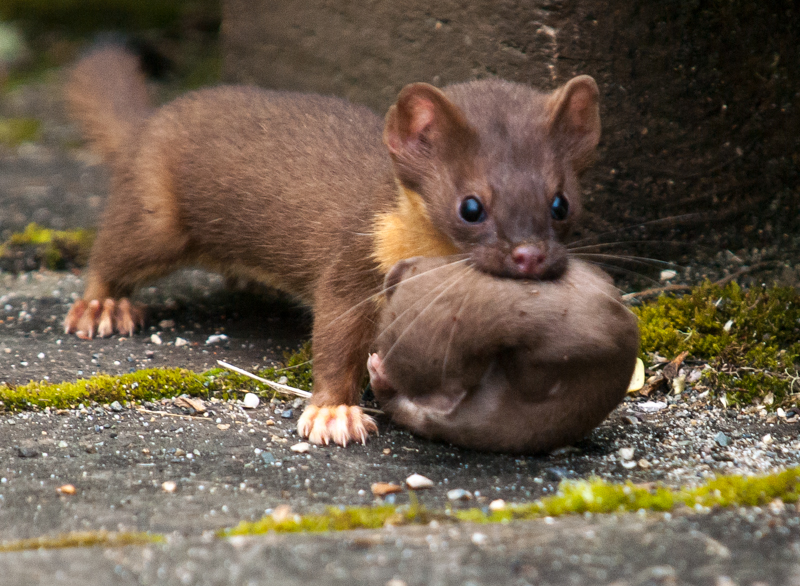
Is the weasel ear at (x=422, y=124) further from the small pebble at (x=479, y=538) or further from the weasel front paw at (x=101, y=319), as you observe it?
the weasel front paw at (x=101, y=319)

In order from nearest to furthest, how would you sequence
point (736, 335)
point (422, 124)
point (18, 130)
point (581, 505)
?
1. point (581, 505)
2. point (422, 124)
3. point (736, 335)
4. point (18, 130)

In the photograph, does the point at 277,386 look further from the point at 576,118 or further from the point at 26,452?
the point at 576,118

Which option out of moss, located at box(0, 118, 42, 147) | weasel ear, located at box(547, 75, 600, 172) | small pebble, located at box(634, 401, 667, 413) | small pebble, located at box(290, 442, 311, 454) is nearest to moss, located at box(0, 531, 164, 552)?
small pebble, located at box(290, 442, 311, 454)

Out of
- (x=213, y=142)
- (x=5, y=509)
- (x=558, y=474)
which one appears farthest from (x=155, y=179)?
(x=558, y=474)

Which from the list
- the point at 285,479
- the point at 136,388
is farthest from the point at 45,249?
the point at 285,479

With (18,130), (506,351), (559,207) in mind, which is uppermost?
(559,207)

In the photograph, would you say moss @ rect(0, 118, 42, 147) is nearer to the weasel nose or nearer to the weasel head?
Result: the weasel head
